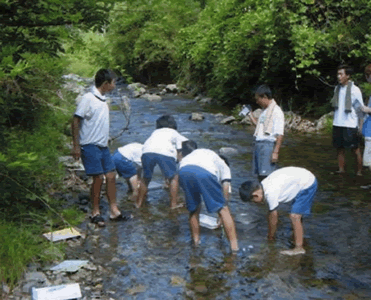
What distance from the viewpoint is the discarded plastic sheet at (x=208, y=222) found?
21.3 ft

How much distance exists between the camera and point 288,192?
5461 mm

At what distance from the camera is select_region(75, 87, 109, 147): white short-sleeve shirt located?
20.3ft

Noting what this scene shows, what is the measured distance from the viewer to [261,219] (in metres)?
6.92

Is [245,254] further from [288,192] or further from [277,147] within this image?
[277,147]

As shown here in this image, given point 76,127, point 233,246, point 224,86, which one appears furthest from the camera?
point 224,86

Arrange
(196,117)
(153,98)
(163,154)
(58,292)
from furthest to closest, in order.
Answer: (153,98) < (196,117) < (163,154) < (58,292)

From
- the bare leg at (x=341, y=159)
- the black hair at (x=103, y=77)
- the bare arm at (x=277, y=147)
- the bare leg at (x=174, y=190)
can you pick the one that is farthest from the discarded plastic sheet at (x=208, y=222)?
the bare leg at (x=341, y=159)

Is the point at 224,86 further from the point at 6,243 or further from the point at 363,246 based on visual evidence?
the point at 6,243

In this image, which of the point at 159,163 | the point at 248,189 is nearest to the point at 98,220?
the point at 159,163

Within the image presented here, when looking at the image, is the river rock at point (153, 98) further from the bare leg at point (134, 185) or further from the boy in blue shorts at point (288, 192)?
the boy in blue shorts at point (288, 192)

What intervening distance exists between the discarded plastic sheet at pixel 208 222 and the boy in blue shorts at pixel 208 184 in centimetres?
77

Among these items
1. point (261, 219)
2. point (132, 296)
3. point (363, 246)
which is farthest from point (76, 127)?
point (363, 246)

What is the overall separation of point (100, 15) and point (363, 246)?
3.98 metres

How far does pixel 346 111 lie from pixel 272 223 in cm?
328
